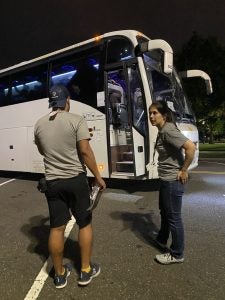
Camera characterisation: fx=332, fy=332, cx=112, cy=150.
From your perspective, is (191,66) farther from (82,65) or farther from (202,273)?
(202,273)

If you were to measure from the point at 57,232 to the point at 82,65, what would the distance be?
589 centimetres

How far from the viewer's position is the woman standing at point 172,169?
3584mm

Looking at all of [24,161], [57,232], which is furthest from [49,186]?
[24,161]

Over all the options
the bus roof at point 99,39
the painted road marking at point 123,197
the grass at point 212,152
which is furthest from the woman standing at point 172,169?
the grass at point 212,152

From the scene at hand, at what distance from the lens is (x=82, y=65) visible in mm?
8406

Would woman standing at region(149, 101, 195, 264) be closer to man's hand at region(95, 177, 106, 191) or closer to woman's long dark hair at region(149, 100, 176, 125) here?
woman's long dark hair at region(149, 100, 176, 125)

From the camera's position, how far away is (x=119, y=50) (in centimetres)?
774

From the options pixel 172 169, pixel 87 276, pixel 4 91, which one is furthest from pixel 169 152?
pixel 4 91

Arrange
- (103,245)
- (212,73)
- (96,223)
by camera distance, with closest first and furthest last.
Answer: (103,245) < (96,223) < (212,73)

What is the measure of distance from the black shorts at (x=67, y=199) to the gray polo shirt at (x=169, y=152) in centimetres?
94

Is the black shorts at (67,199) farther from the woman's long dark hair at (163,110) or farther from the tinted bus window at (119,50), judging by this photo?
the tinted bus window at (119,50)

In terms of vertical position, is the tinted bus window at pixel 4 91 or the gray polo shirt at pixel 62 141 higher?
the tinted bus window at pixel 4 91

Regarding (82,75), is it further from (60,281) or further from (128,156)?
(60,281)

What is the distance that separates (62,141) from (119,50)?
5.06 meters
